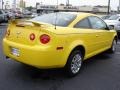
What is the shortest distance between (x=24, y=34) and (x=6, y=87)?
1.18m

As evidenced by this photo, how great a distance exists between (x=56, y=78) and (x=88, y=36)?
1.38m

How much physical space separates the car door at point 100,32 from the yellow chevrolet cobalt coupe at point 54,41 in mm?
57

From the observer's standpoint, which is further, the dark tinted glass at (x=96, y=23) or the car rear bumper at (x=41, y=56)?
the dark tinted glass at (x=96, y=23)

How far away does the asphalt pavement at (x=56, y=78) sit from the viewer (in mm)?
5008

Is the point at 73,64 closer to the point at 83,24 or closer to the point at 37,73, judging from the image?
the point at 37,73

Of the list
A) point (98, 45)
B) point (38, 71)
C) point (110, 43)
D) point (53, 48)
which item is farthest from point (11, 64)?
point (110, 43)

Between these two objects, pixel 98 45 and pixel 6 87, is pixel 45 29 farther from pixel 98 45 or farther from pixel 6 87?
pixel 98 45

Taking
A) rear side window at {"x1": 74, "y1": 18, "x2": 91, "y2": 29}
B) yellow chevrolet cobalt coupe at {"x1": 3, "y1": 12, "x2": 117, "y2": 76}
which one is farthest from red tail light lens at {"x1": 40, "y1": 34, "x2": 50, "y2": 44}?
rear side window at {"x1": 74, "y1": 18, "x2": 91, "y2": 29}

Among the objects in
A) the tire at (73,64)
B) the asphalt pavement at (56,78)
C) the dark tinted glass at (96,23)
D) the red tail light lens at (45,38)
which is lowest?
the asphalt pavement at (56,78)

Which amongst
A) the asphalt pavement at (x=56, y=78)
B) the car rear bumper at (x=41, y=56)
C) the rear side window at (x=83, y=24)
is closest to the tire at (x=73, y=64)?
the asphalt pavement at (x=56, y=78)

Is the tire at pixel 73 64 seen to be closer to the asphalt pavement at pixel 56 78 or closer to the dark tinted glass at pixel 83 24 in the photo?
the asphalt pavement at pixel 56 78

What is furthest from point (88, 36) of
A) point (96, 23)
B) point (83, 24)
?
point (96, 23)

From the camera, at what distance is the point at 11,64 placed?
6527 mm

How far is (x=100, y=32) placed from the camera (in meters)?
6.79
